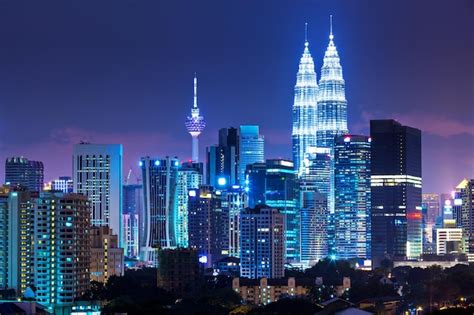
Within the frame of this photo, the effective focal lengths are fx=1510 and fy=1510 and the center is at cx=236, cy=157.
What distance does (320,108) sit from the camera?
97688mm

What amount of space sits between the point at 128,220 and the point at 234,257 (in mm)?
16878

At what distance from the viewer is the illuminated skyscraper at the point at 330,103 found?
97.3 meters

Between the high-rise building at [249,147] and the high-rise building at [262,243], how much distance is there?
2358 cm

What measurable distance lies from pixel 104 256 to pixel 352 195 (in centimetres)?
3614

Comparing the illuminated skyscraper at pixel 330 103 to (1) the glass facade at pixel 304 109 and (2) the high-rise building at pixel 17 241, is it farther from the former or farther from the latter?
(2) the high-rise building at pixel 17 241

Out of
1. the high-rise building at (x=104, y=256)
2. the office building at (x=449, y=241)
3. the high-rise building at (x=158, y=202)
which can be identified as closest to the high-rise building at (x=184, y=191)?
the high-rise building at (x=158, y=202)

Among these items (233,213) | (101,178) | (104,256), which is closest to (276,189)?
(233,213)

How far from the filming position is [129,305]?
4022cm

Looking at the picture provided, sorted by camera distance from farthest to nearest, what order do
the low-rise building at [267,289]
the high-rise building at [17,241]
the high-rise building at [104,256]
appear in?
the high-rise building at [104,256], the low-rise building at [267,289], the high-rise building at [17,241]

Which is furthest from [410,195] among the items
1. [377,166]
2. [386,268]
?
[386,268]

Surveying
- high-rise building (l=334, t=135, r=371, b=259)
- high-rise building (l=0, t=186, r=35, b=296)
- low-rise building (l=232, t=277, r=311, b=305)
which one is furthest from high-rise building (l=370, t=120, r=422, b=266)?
high-rise building (l=0, t=186, r=35, b=296)

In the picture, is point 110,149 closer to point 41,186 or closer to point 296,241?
point 41,186

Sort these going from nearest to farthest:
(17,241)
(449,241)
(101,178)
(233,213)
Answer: (17,241), (101,178), (233,213), (449,241)

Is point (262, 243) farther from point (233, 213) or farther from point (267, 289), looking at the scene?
point (233, 213)
